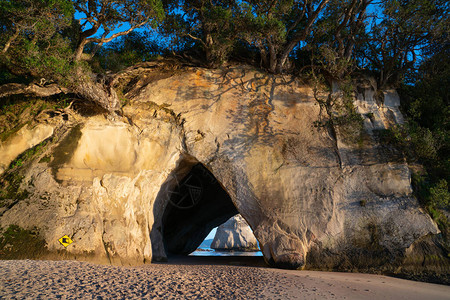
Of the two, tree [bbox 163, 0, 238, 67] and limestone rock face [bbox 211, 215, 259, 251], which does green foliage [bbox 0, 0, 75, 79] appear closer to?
tree [bbox 163, 0, 238, 67]

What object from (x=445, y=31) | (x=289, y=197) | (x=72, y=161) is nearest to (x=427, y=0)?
(x=445, y=31)

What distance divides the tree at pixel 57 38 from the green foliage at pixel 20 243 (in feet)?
12.1

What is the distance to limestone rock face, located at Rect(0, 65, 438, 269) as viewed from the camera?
25.6 ft

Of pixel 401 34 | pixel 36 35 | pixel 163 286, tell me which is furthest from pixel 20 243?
pixel 401 34

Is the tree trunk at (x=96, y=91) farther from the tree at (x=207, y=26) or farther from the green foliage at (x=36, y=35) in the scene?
Result: the tree at (x=207, y=26)

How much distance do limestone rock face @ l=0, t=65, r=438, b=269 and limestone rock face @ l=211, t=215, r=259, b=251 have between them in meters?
27.4

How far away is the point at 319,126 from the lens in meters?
10.3

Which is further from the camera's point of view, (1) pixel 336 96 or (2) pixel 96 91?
(1) pixel 336 96

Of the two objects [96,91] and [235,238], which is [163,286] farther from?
[235,238]

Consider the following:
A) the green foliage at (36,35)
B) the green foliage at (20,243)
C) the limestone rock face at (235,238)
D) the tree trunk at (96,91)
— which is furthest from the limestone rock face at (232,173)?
the limestone rock face at (235,238)

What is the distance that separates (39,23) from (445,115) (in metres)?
13.5

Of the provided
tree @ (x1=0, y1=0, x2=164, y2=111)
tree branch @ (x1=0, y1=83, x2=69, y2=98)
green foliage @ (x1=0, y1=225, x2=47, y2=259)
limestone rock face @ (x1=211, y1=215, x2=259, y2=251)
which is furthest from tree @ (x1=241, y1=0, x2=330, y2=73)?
limestone rock face @ (x1=211, y1=215, x2=259, y2=251)

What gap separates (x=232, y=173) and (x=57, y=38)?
260 inches

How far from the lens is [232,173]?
9.73 metres
